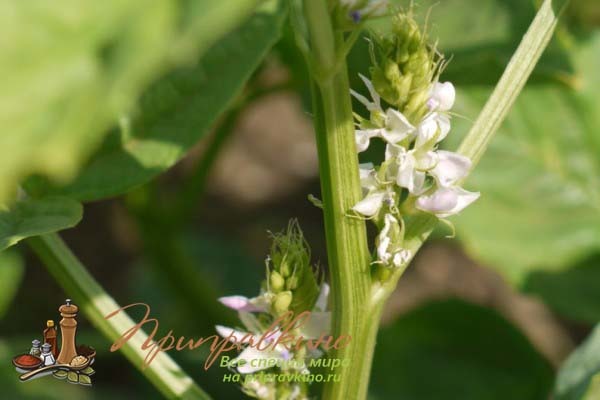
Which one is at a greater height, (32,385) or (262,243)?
(32,385)

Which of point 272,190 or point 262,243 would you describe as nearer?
point 262,243

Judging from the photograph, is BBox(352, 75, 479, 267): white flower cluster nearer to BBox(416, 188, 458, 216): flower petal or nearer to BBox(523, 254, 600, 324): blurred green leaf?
BBox(416, 188, 458, 216): flower petal

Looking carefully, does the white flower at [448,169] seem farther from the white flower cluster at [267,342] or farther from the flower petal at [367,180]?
the white flower cluster at [267,342]

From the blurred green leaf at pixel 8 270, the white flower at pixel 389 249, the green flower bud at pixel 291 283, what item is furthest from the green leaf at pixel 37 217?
the blurred green leaf at pixel 8 270

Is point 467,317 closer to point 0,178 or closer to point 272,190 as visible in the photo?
point 272,190

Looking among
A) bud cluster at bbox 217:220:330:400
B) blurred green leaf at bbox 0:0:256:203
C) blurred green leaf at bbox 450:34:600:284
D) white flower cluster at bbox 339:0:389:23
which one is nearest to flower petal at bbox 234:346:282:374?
bud cluster at bbox 217:220:330:400

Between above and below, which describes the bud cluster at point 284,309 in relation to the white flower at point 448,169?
below

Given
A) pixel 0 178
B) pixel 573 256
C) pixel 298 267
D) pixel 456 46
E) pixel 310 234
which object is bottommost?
pixel 310 234

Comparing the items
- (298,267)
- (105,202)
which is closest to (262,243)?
(105,202)
